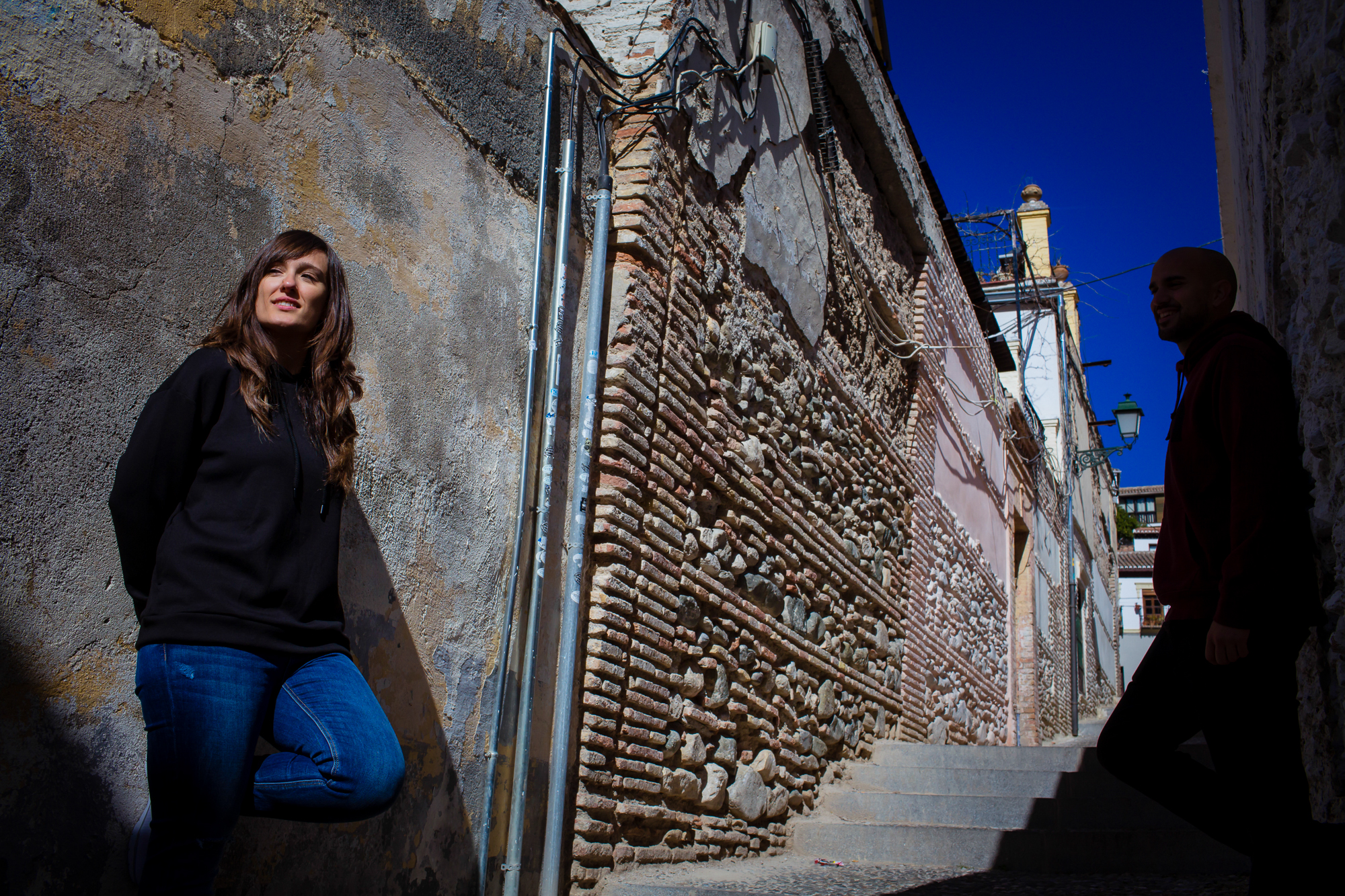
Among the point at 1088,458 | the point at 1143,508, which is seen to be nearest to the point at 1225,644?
the point at 1088,458

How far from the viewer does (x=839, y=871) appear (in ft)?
15.1

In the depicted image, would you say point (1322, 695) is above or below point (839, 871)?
above

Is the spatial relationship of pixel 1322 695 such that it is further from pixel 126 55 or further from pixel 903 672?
pixel 903 672

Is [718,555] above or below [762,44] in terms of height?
below

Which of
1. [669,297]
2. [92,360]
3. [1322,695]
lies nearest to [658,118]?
[669,297]

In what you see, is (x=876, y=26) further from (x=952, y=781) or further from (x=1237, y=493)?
(x=1237, y=493)

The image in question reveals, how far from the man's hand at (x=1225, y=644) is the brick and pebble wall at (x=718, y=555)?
2123mm

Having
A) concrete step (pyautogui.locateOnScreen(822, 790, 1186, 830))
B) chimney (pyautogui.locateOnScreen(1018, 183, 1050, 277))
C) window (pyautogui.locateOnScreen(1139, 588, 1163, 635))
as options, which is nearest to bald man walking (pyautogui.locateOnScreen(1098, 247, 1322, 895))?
concrete step (pyautogui.locateOnScreen(822, 790, 1186, 830))

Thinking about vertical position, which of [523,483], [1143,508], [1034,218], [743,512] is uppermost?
[1143,508]

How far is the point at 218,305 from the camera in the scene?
2574 mm

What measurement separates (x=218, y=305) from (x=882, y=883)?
3.38 meters

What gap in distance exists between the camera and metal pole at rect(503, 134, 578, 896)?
10.9ft

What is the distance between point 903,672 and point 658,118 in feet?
14.9

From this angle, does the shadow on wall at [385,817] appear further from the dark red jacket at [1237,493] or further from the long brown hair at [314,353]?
the dark red jacket at [1237,493]
